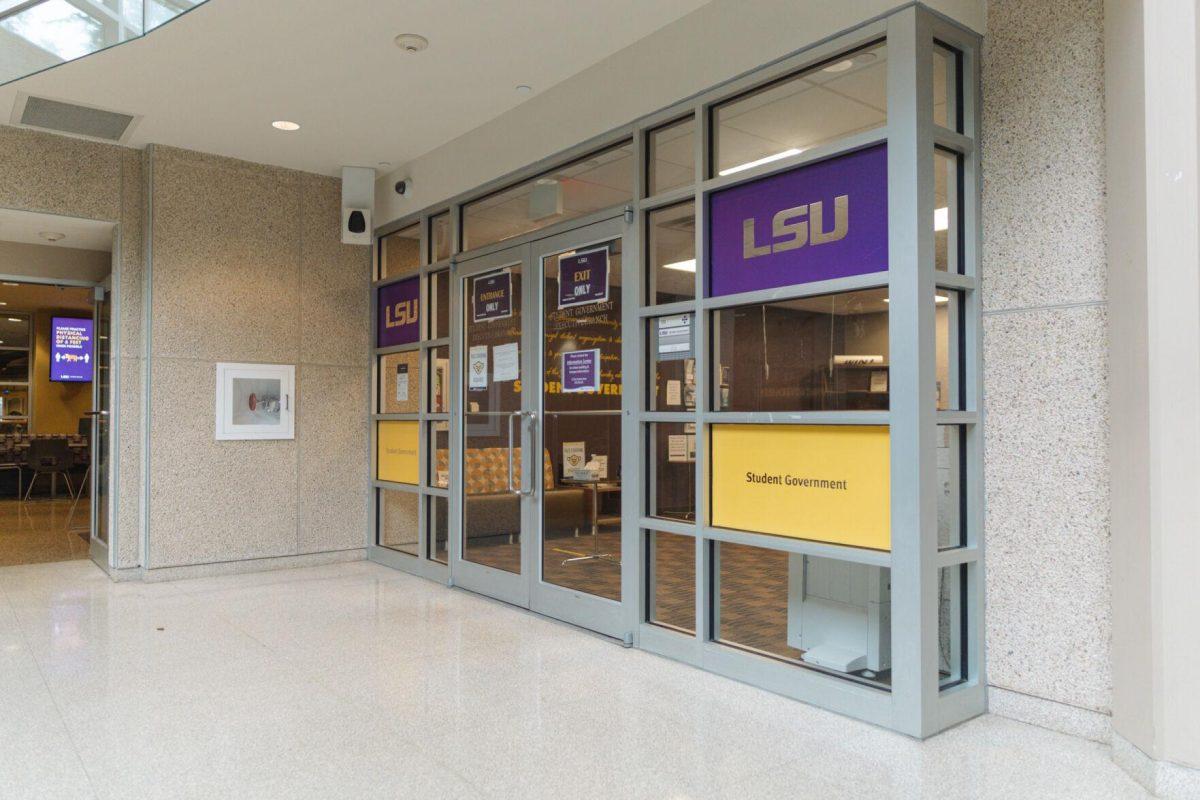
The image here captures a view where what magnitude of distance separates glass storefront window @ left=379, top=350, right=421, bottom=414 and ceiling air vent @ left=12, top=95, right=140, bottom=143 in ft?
7.57

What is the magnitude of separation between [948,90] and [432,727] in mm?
3171

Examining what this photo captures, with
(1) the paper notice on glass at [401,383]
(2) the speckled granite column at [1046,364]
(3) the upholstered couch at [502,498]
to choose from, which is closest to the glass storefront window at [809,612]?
(2) the speckled granite column at [1046,364]

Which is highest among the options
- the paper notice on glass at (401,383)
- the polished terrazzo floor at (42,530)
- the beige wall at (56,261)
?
the beige wall at (56,261)

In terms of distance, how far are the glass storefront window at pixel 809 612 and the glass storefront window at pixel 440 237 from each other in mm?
3089

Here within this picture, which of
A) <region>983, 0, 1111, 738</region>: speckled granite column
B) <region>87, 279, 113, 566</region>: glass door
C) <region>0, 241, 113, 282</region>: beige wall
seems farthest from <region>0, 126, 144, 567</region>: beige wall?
<region>983, 0, 1111, 738</region>: speckled granite column

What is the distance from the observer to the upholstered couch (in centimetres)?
472

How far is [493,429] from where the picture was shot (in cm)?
524

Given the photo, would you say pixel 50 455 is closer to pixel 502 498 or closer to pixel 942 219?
pixel 502 498

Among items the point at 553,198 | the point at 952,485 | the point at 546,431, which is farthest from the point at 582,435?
the point at 952,485

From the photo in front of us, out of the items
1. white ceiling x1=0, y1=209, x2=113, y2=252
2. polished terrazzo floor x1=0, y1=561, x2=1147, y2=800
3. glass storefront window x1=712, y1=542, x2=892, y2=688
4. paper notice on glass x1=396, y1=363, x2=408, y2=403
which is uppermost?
white ceiling x1=0, y1=209, x2=113, y2=252

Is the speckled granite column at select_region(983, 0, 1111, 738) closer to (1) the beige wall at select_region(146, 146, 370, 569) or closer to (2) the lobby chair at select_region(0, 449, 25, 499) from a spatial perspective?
(1) the beige wall at select_region(146, 146, 370, 569)

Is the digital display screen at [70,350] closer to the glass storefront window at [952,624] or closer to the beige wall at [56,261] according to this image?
the beige wall at [56,261]

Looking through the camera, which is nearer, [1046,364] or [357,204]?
[1046,364]

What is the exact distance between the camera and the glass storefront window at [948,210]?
3.20 metres
